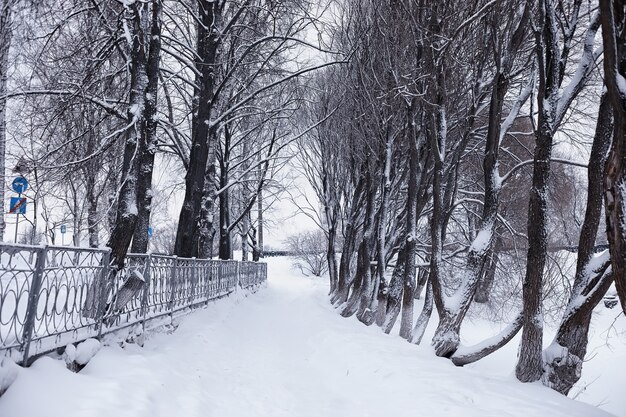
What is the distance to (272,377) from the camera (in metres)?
6.14

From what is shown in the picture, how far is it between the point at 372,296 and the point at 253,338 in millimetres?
5465

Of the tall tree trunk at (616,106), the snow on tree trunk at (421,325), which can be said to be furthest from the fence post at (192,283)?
the tall tree trunk at (616,106)

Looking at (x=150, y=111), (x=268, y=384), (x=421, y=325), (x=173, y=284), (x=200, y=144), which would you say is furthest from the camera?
(x=200, y=144)

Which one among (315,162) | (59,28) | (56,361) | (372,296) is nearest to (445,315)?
(56,361)

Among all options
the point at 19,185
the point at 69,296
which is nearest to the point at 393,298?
the point at 69,296

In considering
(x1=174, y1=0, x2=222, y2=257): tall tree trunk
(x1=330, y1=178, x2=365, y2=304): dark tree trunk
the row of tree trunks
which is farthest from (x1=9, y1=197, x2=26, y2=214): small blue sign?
(x1=330, y1=178, x2=365, y2=304): dark tree trunk

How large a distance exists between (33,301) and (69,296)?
66 cm

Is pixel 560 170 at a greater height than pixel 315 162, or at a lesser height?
lesser

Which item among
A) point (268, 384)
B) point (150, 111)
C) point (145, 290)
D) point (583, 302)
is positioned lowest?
point (268, 384)

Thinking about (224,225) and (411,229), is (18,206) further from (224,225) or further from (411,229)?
(224,225)

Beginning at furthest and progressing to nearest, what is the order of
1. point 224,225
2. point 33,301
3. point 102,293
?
point 224,225 < point 102,293 < point 33,301

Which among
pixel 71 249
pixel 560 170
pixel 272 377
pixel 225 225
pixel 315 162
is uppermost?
pixel 315 162

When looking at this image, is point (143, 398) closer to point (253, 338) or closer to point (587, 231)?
point (253, 338)

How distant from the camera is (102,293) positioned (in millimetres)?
5148
